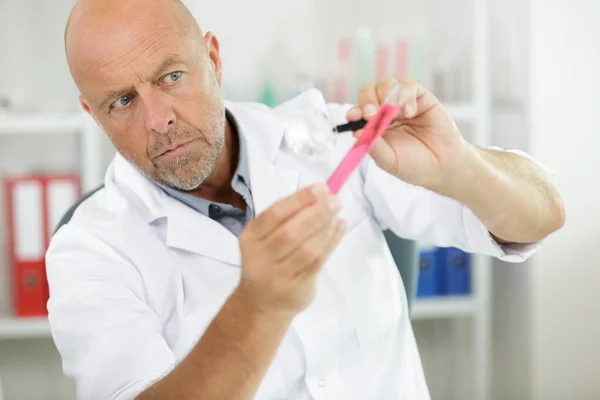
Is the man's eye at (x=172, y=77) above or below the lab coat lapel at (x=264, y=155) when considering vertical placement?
above

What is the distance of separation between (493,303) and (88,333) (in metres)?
2.03

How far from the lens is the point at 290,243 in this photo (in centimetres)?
82

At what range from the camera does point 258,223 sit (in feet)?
2.76

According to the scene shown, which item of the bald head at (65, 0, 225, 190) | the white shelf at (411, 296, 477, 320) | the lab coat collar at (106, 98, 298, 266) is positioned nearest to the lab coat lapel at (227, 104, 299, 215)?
the lab coat collar at (106, 98, 298, 266)

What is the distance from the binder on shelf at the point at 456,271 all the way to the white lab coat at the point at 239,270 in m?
1.24

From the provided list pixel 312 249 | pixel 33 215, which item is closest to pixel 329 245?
pixel 312 249

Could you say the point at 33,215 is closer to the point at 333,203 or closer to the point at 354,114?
the point at 354,114

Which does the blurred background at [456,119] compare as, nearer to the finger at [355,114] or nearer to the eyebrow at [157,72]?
the eyebrow at [157,72]

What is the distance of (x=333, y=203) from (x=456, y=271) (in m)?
1.96

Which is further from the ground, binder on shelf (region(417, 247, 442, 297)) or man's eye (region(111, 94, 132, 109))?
man's eye (region(111, 94, 132, 109))

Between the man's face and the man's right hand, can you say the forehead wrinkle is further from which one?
the man's right hand

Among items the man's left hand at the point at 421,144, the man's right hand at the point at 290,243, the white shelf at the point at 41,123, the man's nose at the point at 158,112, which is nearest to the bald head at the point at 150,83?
the man's nose at the point at 158,112

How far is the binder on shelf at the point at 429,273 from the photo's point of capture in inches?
104

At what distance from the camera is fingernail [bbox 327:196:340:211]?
32.3 inches
